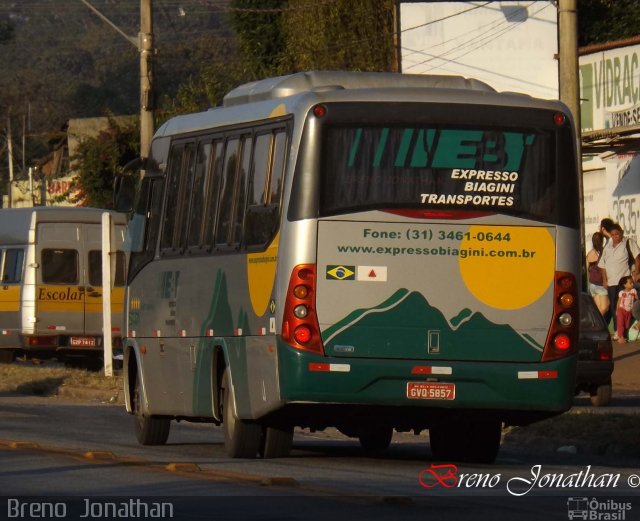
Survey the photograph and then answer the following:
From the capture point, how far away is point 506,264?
13.9m

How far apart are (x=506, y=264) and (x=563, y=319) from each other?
Answer: 64cm

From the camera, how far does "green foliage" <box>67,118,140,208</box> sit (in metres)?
56.5

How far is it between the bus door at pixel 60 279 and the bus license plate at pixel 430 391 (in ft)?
60.6

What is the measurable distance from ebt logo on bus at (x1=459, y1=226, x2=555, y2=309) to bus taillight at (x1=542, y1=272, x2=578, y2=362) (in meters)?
0.12

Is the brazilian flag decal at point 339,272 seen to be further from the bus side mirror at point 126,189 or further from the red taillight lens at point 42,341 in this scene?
the red taillight lens at point 42,341

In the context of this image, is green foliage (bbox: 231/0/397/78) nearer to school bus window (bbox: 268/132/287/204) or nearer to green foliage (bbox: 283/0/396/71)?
green foliage (bbox: 283/0/396/71)

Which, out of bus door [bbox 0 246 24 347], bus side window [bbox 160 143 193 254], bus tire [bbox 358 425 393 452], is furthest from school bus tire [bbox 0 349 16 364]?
bus tire [bbox 358 425 393 452]

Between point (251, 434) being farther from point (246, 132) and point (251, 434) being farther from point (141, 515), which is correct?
point (141, 515)

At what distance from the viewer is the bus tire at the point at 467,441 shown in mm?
15242

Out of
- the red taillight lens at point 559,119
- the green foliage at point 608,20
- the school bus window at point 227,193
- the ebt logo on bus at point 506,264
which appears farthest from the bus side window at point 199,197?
the green foliage at point 608,20

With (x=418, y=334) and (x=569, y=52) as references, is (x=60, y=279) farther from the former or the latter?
(x=418, y=334)

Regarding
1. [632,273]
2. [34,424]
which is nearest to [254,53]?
[632,273]

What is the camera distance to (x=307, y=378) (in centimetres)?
Result: 1359

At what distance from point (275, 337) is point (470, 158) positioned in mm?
2099
